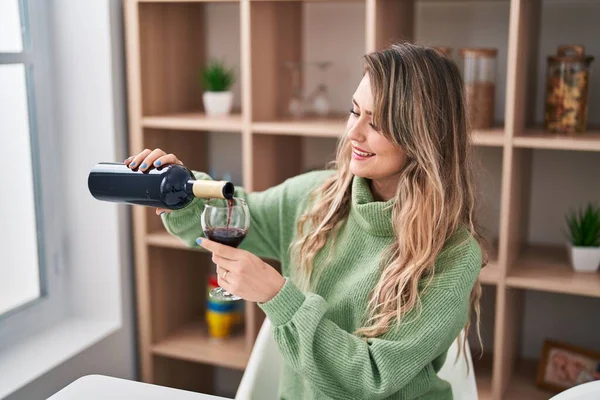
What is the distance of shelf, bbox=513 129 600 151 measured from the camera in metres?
2.02

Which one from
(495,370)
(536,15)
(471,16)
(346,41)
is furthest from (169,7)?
(495,370)

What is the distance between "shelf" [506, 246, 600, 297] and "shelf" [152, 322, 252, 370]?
894 mm

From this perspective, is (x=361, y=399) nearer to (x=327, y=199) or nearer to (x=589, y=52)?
(x=327, y=199)

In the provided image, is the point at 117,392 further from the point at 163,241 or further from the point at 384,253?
the point at 163,241

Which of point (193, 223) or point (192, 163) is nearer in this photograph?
point (193, 223)

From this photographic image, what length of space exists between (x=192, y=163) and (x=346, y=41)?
69 cm

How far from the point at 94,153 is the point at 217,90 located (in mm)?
448

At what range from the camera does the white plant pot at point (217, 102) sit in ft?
8.49

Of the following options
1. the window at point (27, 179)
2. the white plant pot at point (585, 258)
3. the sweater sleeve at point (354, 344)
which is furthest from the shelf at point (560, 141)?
the window at point (27, 179)

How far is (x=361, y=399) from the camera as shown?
159 cm

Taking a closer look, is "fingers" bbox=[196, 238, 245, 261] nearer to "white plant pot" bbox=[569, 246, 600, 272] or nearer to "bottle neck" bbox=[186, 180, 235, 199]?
"bottle neck" bbox=[186, 180, 235, 199]

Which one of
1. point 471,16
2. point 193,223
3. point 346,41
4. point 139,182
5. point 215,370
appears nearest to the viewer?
point 139,182

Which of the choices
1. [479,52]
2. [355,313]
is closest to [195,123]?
[479,52]

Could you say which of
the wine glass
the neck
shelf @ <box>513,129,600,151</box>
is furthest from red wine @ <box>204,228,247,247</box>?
shelf @ <box>513,129,600,151</box>
